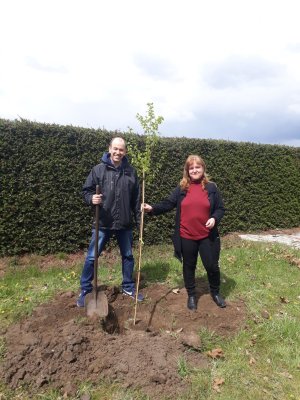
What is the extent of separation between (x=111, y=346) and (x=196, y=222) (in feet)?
5.93

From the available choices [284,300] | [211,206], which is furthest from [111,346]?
[284,300]

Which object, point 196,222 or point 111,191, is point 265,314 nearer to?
point 196,222

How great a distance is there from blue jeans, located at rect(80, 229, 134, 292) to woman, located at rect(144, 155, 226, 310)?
55 centimetres

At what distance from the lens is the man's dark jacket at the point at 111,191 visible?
15.4ft

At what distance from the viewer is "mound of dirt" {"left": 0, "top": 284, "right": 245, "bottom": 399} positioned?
3.28m

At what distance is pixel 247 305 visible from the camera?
5.00 meters

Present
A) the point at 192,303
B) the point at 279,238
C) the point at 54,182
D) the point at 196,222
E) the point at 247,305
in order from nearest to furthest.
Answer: the point at 196,222 < the point at 192,303 < the point at 247,305 < the point at 54,182 < the point at 279,238

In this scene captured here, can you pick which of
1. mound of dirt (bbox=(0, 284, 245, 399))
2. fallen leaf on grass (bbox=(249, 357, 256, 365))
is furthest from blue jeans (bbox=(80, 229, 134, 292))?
A: fallen leaf on grass (bbox=(249, 357, 256, 365))

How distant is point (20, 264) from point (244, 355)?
4.51m

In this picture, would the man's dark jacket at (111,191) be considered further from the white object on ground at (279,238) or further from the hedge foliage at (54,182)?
the white object on ground at (279,238)

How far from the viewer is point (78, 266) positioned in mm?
6809

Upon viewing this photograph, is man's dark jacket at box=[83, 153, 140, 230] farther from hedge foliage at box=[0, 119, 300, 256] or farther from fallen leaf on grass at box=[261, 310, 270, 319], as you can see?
fallen leaf on grass at box=[261, 310, 270, 319]

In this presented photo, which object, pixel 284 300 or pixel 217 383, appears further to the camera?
pixel 284 300

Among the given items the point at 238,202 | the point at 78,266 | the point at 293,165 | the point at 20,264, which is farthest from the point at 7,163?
the point at 293,165
